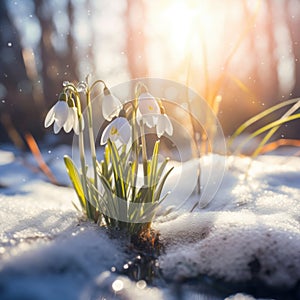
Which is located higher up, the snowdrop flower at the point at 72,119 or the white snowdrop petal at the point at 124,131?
the snowdrop flower at the point at 72,119

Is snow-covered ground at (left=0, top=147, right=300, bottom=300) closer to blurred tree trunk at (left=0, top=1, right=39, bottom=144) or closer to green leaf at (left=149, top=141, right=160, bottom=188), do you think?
green leaf at (left=149, top=141, right=160, bottom=188)

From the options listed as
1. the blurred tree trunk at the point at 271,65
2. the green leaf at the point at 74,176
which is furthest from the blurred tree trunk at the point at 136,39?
the green leaf at the point at 74,176

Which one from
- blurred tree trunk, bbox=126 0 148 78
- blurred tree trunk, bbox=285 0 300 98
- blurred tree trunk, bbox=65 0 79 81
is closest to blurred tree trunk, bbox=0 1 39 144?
blurred tree trunk, bbox=65 0 79 81

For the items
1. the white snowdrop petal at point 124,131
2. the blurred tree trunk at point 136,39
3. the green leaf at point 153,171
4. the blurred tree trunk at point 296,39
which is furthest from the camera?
the blurred tree trunk at point 296,39

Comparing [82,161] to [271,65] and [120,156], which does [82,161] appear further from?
[271,65]

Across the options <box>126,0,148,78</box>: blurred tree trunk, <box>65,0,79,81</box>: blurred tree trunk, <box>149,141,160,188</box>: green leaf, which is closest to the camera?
<box>149,141,160,188</box>: green leaf

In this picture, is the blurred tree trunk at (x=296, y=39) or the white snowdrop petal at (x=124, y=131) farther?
the blurred tree trunk at (x=296, y=39)

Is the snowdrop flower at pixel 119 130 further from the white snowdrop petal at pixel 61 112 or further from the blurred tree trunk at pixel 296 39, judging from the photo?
the blurred tree trunk at pixel 296 39
